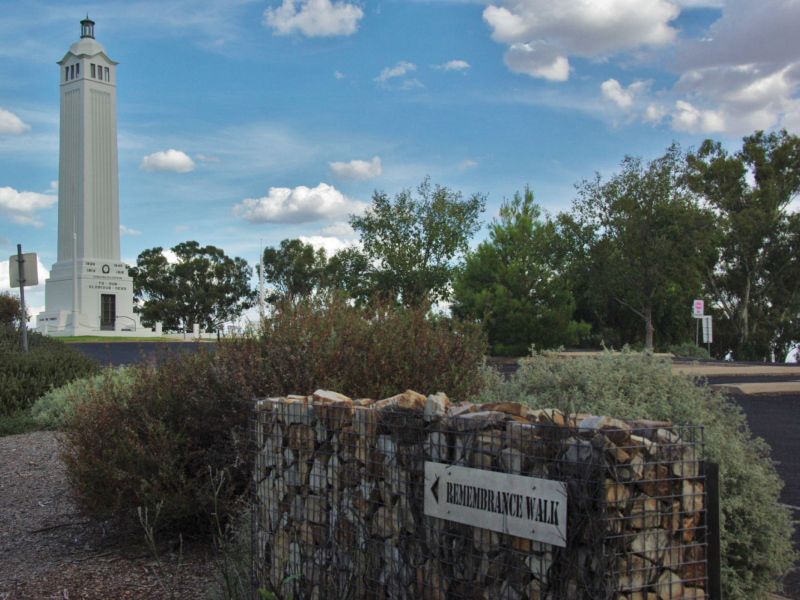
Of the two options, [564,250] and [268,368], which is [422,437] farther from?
[564,250]

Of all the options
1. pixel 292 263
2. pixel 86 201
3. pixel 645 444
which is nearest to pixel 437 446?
pixel 645 444

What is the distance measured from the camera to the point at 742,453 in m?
4.46

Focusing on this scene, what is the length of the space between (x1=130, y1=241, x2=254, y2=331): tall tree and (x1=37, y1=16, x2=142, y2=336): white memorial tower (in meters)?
10.9

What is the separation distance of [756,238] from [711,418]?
41.5 meters

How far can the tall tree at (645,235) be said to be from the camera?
33531 millimetres

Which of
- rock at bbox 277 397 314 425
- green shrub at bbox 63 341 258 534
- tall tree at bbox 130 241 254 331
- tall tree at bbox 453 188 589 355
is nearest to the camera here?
rock at bbox 277 397 314 425

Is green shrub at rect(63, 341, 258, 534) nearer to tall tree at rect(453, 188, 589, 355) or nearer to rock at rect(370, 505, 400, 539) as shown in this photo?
rock at rect(370, 505, 400, 539)

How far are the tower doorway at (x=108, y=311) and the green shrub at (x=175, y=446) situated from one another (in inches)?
1862

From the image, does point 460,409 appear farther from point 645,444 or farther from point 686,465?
point 686,465

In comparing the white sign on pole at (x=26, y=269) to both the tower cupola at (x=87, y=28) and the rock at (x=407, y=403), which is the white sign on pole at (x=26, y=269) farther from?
the tower cupola at (x=87, y=28)

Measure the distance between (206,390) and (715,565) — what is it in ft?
14.0

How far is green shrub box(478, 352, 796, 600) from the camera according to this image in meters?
4.25

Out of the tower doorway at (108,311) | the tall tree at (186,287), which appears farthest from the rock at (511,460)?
the tall tree at (186,287)

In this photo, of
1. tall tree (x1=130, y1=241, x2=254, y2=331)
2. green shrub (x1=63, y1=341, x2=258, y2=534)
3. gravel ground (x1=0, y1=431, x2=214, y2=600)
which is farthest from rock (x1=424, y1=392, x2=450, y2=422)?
tall tree (x1=130, y1=241, x2=254, y2=331)
